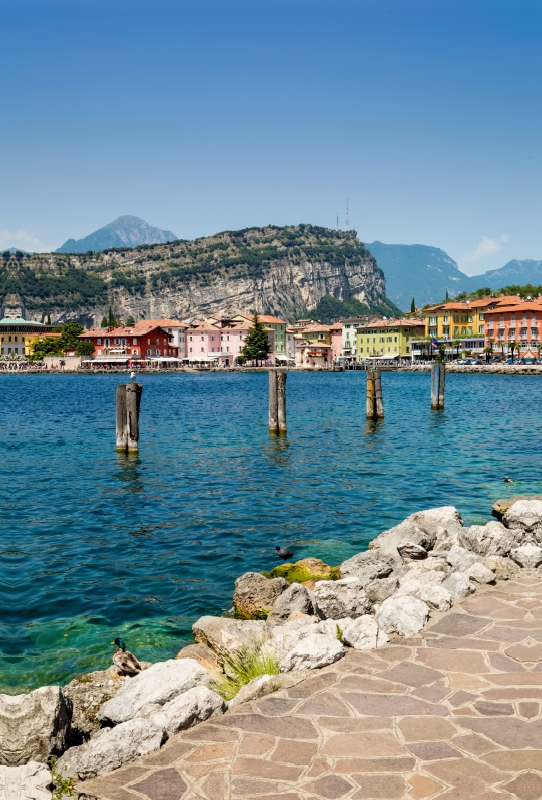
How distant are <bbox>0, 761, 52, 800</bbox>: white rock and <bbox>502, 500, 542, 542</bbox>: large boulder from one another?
9.26m

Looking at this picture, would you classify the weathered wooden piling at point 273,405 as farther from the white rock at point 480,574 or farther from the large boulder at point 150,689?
the large boulder at point 150,689

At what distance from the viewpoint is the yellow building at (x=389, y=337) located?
15162cm

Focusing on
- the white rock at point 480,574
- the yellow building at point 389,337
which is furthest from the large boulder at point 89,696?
the yellow building at point 389,337

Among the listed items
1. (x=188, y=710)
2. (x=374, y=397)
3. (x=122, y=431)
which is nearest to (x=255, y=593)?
(x=188, y=710)

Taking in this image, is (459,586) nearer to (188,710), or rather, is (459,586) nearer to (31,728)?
(188,710)

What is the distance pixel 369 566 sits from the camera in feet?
36.3

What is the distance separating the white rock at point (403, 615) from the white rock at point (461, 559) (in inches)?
85.1

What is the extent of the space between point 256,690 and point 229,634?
224 cm

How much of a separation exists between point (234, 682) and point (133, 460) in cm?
2024

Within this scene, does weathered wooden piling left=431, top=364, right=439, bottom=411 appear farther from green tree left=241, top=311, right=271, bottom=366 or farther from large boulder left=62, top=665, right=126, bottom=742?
green tree left=241, top=311, right=271, bottom=366

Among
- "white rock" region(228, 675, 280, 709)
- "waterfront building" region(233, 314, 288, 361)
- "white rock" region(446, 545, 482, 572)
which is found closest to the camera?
"white rock" region(228, 675, 280, 709)

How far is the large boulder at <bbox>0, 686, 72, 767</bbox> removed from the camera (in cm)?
600

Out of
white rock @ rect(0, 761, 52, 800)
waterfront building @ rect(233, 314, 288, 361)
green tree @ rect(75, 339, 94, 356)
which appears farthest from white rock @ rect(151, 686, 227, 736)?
→ waterfront building @ rect(233, 314, 288, 361)

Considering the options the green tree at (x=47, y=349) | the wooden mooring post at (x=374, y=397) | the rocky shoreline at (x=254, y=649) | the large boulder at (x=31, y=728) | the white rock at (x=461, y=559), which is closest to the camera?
the rocky shoreline at (x=254, y=649)
